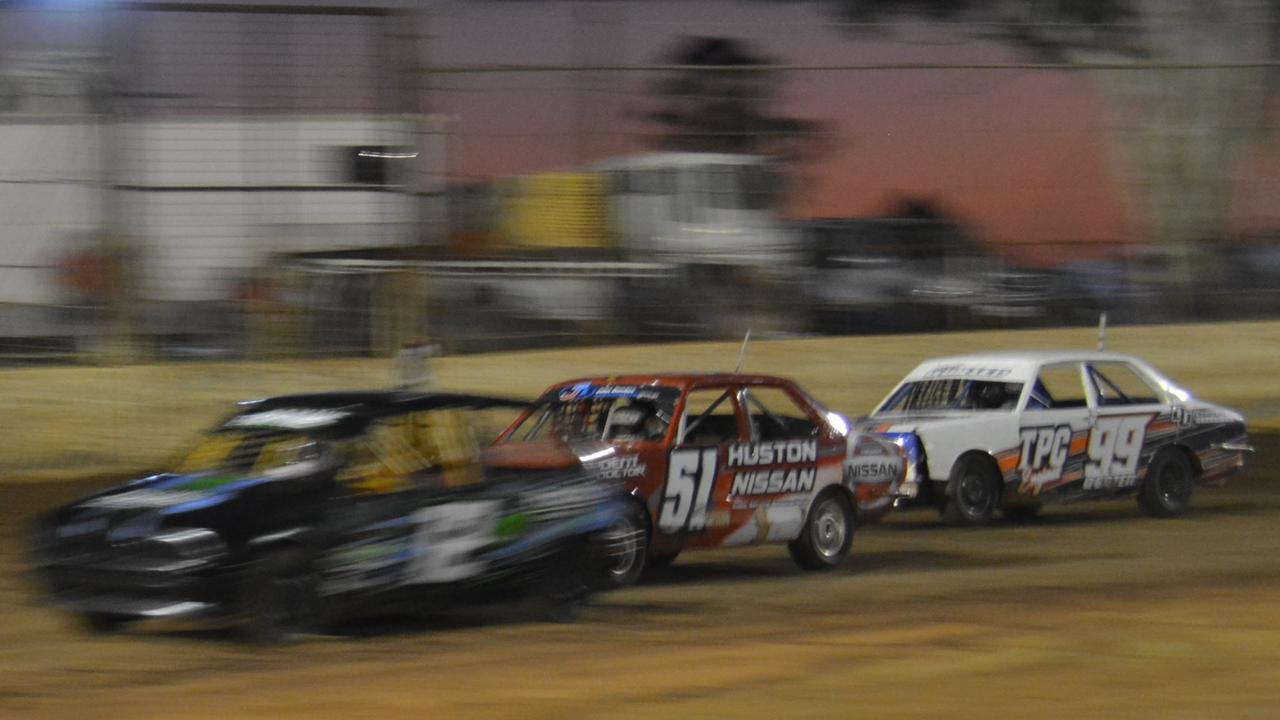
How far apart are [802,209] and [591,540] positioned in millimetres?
9946

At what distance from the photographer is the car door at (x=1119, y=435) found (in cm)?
1469

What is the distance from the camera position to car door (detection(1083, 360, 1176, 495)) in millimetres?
14688

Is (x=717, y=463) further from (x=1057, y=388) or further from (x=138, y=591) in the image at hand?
(x=1057, y=388)

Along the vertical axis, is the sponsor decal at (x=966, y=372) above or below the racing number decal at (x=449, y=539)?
above

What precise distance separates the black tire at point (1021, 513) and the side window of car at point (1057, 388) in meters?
0.89

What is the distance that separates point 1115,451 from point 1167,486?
75cm

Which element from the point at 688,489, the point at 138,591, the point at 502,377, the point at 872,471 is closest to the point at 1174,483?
the point at 872,471

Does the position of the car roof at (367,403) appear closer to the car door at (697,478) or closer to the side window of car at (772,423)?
the car door at (697,478)

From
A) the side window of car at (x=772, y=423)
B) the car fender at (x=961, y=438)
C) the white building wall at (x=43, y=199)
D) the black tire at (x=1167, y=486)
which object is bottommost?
the black tire at (x=1167, y=486)

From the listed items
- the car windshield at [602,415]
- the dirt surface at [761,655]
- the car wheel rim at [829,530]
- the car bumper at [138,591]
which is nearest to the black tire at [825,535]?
the car wheel rim at [829,530]

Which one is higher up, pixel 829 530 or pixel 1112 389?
pixel 1112 389

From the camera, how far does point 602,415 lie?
1138 cm

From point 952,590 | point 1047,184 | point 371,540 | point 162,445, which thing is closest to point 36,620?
point 371,540

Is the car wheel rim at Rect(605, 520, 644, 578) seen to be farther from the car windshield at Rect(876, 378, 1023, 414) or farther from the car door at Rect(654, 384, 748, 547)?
the car windshield at Rect(876, 378, 1023, 414)
